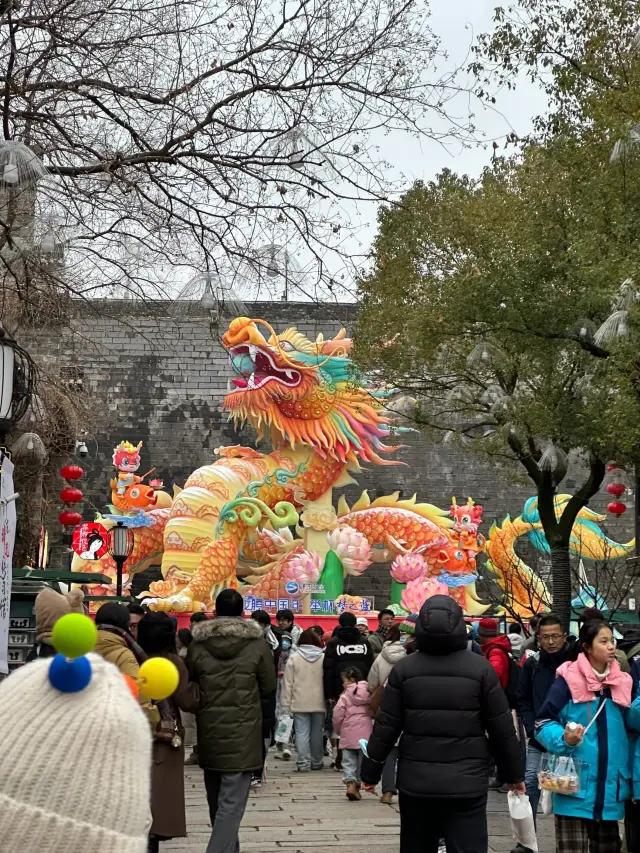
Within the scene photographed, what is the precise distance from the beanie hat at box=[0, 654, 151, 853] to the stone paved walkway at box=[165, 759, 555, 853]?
6648mm

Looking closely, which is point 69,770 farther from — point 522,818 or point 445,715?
point 522,818

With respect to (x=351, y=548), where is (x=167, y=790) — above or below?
→ below

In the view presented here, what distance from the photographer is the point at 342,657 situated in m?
12.5

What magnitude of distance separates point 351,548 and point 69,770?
64.2 ft

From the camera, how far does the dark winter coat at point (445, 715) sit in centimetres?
→ 552

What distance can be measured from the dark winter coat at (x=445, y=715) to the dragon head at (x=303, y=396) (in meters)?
15.3

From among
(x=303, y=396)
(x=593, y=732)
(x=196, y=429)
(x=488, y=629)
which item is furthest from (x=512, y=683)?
(x=196, y=429)

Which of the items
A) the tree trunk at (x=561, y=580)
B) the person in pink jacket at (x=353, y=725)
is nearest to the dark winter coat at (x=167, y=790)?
the person in pink jacket at (x=353, y=725)

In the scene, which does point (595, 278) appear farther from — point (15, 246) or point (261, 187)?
point (15, 246)

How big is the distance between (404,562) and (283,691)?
828 cm

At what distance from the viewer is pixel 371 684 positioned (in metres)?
10.5

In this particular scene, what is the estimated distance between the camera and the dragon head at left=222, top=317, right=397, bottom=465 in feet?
69.4

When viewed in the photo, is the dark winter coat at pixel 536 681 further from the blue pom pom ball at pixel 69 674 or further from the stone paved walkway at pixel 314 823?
the blue pom pom ball at pixel 69 674

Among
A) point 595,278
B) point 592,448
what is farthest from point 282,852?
point 592,448
